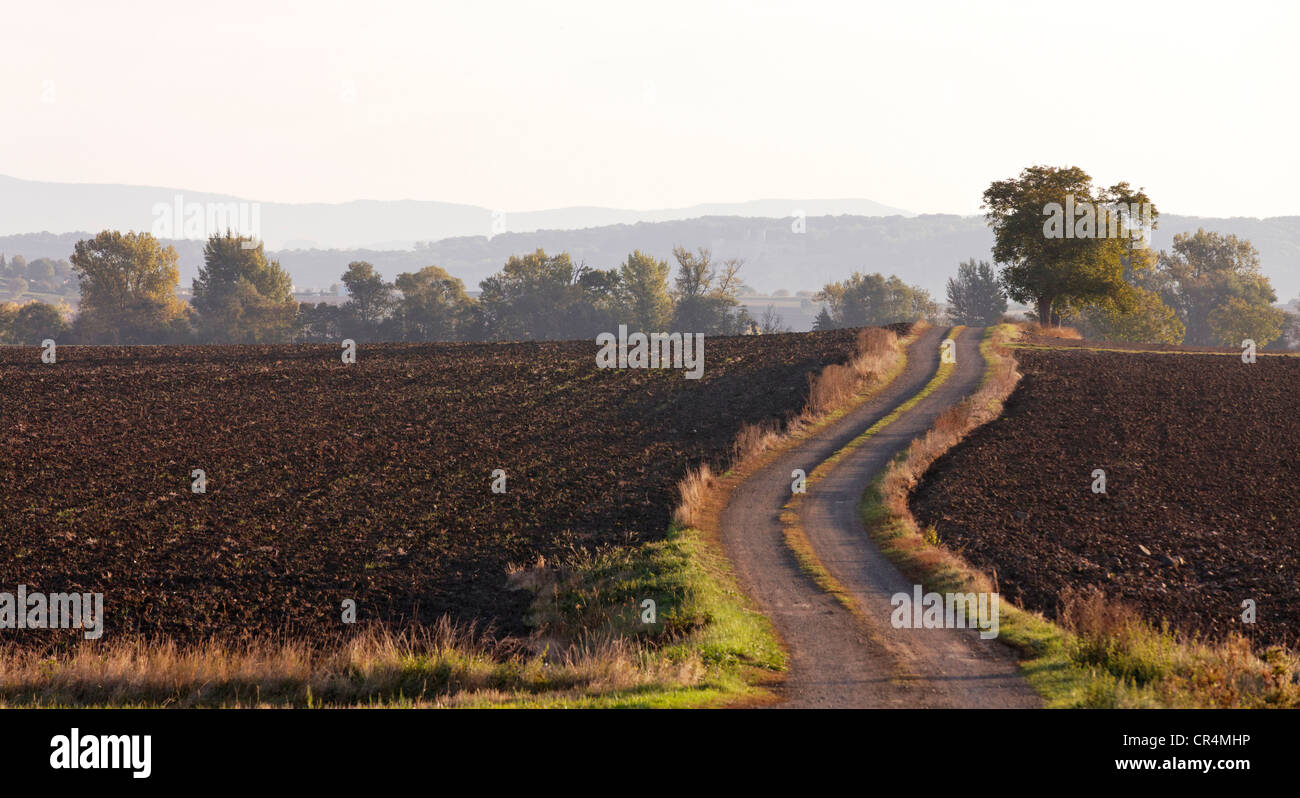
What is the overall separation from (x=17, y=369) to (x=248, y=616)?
4037cm

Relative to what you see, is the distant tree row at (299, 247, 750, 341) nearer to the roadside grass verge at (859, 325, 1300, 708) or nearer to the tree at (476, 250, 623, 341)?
the tree at (476, 250, 623, 341)

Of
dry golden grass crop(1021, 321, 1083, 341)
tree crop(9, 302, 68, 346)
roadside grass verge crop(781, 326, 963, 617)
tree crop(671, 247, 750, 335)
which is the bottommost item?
roadside grass verge crop(781, 326, 963, 617)

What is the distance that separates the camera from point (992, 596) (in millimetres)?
18766

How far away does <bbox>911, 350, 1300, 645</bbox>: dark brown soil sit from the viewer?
2092cm

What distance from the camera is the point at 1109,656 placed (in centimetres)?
1469

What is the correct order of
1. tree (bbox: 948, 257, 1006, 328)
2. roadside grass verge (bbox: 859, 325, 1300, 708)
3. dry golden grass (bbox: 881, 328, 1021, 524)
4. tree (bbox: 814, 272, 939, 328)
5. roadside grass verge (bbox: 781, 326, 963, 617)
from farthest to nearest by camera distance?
tree (bbox: 814, 272, 939, 328)
tree (bbox: 948, 257, 1006, 328)
dry golden grass (bbox: 881, 328, 1021, 524)
roadside grass verge (bbox: 781, 326, 963, 617)
roadside grass verge (bbox: 859, 325, 1300, 708)

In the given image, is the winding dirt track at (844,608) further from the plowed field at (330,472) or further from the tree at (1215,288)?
the tree at (1215,288)

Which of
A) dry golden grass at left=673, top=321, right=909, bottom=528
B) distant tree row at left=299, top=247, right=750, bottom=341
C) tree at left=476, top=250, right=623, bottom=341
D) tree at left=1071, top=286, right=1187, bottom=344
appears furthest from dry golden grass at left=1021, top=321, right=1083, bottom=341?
tree at left=476, top=250, right=623, bottom=341

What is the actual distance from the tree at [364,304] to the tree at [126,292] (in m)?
19.3

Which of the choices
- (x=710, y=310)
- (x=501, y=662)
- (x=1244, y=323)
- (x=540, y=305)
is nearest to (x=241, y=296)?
(x=540, y=305)

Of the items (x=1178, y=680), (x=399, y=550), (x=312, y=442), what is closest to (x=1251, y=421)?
(x=1178, y=680)

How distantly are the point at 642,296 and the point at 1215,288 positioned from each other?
76.8m

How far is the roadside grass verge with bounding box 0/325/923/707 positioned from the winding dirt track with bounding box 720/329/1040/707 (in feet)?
2.68

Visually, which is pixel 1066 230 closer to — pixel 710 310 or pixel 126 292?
pixel 710 310
